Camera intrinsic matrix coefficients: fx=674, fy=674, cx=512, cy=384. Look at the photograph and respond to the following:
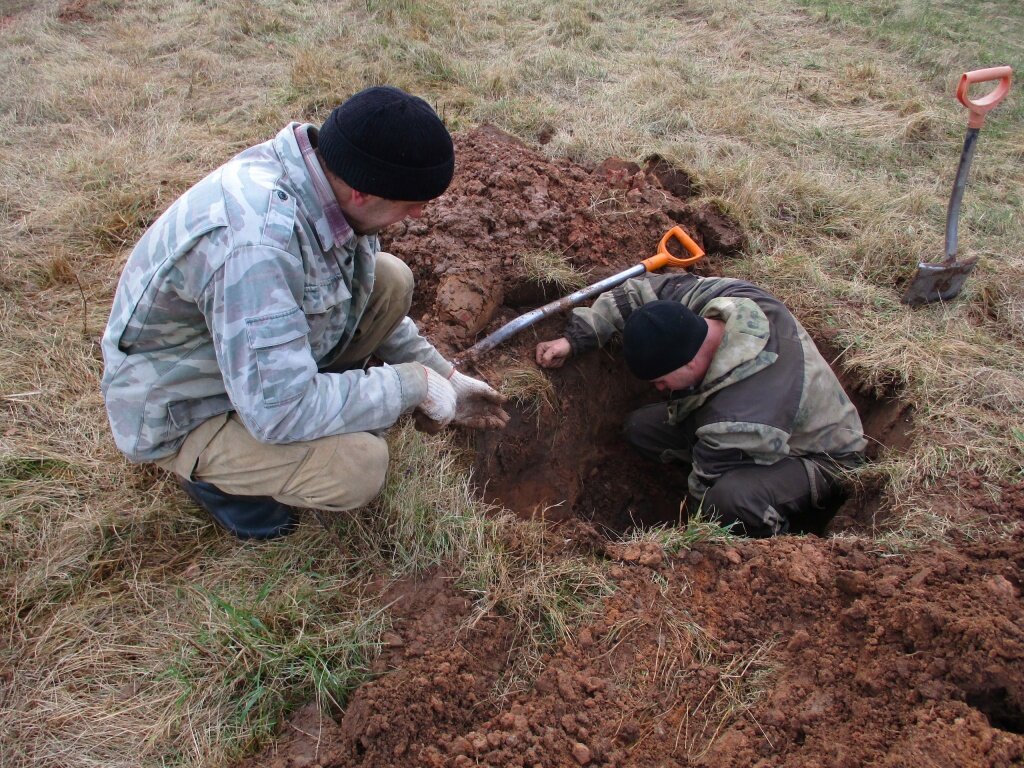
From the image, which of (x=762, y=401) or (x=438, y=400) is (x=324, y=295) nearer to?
(x=438, y=400)

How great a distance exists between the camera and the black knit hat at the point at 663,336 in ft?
8.75

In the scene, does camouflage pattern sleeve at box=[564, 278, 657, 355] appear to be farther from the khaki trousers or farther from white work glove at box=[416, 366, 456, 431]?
the khaki trousers

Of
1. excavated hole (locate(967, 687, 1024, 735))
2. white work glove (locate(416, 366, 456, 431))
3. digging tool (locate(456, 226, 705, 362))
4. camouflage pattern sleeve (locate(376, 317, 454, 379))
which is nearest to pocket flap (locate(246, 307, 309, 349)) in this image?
white work glove (locate(416, 366, 456, 431))

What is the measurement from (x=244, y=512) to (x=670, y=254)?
8.00ft

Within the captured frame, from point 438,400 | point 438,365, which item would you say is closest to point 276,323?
point 438,400

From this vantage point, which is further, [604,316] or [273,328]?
[604,316]

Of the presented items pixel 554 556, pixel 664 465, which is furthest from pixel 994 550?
pixel 664 465

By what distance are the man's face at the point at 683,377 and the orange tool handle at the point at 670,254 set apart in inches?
31.4

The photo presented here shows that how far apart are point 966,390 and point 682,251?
149 cm

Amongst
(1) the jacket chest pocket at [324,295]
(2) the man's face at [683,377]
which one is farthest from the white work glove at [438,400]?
(2) the man's face at [683,377]

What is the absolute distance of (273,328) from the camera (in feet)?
5.52

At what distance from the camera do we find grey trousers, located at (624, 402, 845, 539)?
269 cm

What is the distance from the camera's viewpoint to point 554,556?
225cm

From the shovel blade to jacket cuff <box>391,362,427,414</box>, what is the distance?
2751mm
